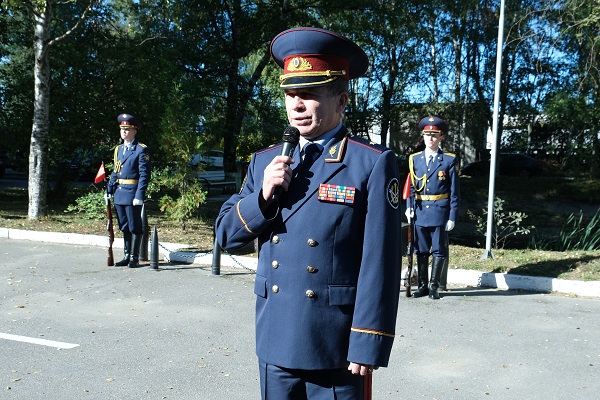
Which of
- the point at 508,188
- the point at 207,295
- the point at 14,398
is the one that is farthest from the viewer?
the point at 508,188

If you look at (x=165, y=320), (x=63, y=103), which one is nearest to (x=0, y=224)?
(x=63, y=103)

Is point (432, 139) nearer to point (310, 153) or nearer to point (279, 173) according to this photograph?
point (310, 153)

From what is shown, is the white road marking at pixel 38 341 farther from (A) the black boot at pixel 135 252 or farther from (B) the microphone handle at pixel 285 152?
(B) the microphone handle at pixel 285 152

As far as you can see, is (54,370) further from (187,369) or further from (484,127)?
(484,127)

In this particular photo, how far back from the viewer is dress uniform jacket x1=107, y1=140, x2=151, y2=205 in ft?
32.1

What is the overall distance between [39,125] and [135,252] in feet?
20.4

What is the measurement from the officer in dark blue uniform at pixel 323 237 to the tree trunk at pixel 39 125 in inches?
516

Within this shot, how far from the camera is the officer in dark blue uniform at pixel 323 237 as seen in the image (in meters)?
2.63

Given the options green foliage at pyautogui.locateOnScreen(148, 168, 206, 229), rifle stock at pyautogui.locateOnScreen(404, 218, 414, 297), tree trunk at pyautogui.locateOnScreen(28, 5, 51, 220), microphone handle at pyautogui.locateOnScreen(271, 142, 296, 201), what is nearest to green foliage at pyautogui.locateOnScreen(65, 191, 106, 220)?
tree trunk at pyautogui.locateOnScreen(28, 5, 51, 220)

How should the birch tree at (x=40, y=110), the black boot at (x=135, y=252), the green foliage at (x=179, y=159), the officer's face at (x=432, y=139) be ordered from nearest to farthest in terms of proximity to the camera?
the officer's face at (x=432, y=139) → the black boot at (x=135, y=252) → the green foliage at (x=179, y=159) → the birch tree at (x=40, y=110)

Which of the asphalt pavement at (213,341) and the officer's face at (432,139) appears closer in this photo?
the asphalt pavement at (213,341)

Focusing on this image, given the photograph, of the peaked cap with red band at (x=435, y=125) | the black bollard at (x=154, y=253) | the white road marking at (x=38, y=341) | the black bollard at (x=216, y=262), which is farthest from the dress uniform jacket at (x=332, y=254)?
the black bollard at (x=154, y=253)

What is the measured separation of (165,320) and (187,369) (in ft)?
5.40

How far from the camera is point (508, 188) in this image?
1161 inches
